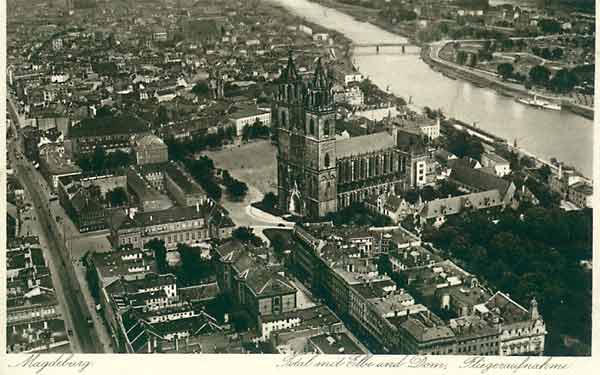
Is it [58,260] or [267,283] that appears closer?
[267,283]

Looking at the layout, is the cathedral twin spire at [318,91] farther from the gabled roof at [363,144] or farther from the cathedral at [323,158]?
the gabled roof at [363,144]

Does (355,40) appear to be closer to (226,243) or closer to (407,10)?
(407,10)

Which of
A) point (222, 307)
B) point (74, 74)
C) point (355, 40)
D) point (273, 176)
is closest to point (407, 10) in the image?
point (355, 40)

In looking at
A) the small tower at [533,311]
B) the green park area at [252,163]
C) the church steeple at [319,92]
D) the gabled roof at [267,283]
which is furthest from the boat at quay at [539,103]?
the gabled roof at [267,283]

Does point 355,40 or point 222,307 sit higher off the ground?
point 355,40

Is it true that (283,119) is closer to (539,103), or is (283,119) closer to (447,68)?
(539,103)

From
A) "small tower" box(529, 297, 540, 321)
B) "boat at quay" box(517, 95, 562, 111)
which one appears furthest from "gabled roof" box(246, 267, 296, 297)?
"boat at quay" box(517, 95, 562, 111)

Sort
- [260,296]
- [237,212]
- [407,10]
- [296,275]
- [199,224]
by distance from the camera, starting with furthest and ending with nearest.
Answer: [407,10] → [237,212] → [199,224] → [296,275] → [260,296]
